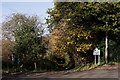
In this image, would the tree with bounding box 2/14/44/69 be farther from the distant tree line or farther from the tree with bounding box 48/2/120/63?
the tree with bounding box 48/2/120/63

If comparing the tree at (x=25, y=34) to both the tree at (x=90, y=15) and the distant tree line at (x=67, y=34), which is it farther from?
the tree at (x=90, y=15)

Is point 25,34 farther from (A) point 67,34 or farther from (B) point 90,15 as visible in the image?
(B) point 90,15

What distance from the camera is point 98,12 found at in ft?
50.9

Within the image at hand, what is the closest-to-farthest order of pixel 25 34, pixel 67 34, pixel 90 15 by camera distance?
pixel 90 15 < pixel 25 34 < pixel 67 34

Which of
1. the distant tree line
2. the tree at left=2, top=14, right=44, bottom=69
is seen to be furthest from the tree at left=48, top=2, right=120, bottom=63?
the tree at left=2, top=14, right=44, bottom=69

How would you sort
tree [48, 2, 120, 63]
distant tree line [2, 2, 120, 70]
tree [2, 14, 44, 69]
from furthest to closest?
tree [2, 14, 44, 69]
distant tree line [2, 2, 120, 70]
tree [48, 2, 120, 63]

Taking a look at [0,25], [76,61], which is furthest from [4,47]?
[76,61]

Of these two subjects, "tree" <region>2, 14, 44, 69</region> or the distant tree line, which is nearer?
the distant tree line

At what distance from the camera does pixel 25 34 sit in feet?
55.7

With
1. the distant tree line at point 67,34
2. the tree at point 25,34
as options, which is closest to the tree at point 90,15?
the distant tree line at point 67,34

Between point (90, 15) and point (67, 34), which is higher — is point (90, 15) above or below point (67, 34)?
above

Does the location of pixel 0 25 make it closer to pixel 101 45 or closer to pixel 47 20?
pixel 47 20

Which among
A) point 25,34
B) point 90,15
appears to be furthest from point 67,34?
point 25,34

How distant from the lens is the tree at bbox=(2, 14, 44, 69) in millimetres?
16984
